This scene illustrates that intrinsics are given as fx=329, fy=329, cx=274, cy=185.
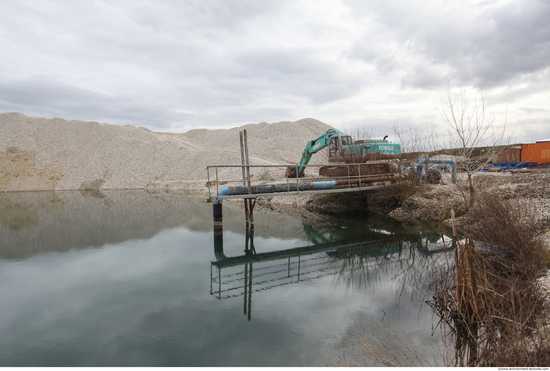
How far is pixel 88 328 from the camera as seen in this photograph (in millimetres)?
6555

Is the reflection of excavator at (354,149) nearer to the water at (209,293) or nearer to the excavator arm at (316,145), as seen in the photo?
the excavator arm at (316,145)

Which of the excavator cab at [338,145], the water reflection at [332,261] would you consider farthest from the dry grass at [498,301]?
the excavator cab at [338,145]

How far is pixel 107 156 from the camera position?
48.8m

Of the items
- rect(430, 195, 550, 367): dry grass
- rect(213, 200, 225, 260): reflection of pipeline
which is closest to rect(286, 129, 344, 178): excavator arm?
rect(213, 200, 225, 260): reflection of pipeline

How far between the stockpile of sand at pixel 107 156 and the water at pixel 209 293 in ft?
66.6

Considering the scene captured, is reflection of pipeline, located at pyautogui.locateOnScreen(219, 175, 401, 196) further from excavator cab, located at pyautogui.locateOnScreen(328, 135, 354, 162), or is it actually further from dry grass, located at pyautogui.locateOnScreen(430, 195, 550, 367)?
dry grass, located at pyautogui.locateOnScreen(430, 195, 550, 367)

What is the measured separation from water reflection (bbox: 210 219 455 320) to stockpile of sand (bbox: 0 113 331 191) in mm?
20224

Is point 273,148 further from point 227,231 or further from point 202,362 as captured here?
point 202,362

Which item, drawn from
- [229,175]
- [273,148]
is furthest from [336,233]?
[273,148]

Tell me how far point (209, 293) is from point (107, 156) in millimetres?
47166

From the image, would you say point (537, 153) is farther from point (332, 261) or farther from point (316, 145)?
point (332, 261)

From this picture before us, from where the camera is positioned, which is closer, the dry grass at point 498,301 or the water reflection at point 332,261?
the dry grass at point 498,301

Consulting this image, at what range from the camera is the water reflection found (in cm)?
895

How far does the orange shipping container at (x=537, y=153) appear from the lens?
993 inches
